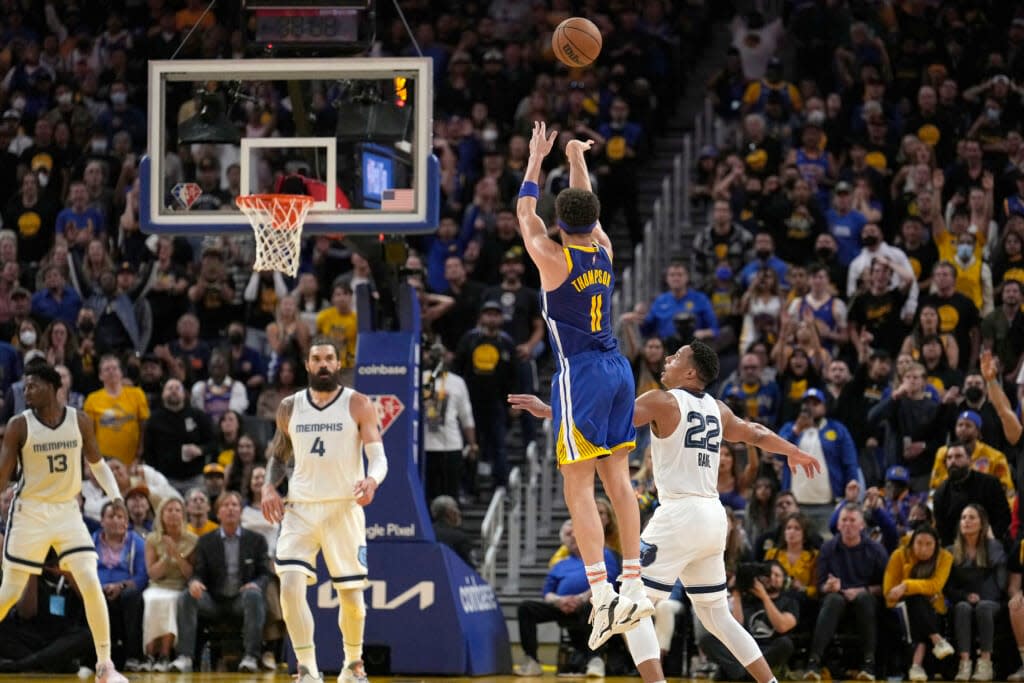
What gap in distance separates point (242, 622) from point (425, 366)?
2.98m

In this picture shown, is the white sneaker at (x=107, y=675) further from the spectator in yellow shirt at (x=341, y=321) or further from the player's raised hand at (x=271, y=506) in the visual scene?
the spectator in yellow shirt at (x=341, y=321)

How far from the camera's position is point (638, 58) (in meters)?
23.4

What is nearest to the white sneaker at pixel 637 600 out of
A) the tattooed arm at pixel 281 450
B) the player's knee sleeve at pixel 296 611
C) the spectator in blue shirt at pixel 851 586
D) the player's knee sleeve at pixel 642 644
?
the player's knee sleeve at pixel 642 644

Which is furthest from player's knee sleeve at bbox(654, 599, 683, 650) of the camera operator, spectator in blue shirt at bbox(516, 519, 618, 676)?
spectator in blue shirt at bbox(516, 519, 618, 676)

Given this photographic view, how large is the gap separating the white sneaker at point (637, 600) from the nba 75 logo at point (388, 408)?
5.02 m

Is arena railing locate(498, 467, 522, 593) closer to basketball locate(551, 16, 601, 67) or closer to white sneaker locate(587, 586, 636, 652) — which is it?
basketball locate(551, 16, 601, 67)

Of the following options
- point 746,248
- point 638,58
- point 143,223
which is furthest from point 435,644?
point 638,58

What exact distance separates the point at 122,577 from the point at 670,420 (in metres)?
7.24

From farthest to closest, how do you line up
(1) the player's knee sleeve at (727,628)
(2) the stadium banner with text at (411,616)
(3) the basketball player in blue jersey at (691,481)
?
1. (2) the stadium banner with text at (411,616)
2. (3) the basketball player in blue jersey at (691,481)
3. (1) the player's knee sleeve at (727,628)

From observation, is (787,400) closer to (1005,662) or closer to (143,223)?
(1005,662)

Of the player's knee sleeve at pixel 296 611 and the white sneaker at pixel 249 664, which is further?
the white sneaker at pixel 249 664

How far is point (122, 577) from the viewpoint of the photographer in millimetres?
16234

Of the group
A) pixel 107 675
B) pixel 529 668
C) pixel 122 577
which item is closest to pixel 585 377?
pixel 107 675

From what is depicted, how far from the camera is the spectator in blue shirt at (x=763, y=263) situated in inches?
750
